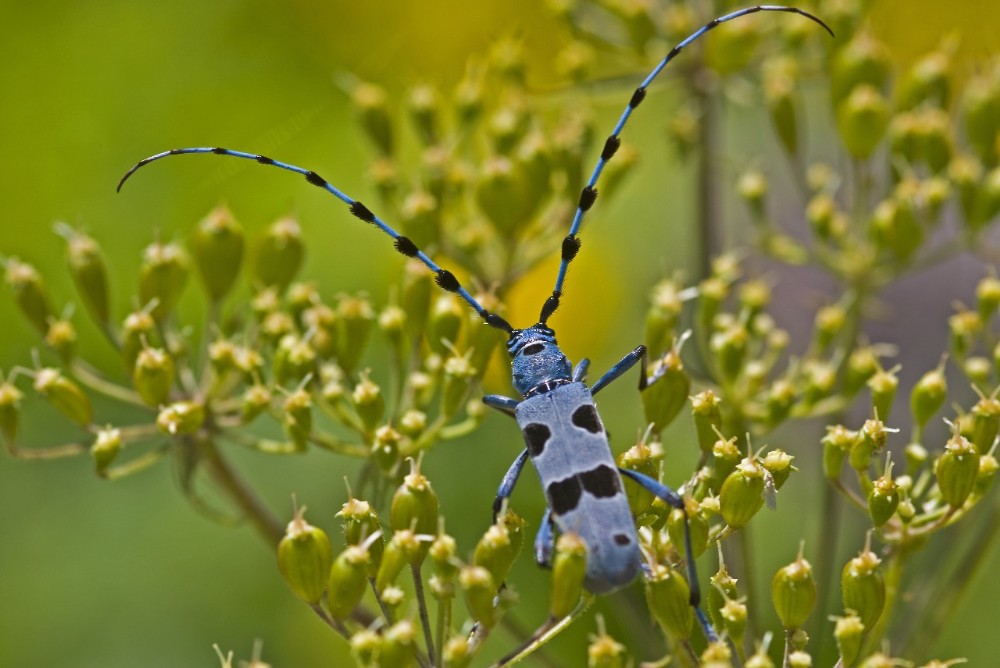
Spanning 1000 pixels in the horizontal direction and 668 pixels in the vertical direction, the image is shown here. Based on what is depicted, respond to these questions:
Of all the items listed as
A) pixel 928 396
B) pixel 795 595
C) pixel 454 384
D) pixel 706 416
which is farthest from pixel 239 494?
Result: pixel 928 396

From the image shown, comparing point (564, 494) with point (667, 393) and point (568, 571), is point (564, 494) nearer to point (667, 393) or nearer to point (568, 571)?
point (568, 571)

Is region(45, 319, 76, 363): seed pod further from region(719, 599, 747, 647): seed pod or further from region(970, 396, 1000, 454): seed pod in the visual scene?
region(970, 396, 1000, 454): seed pod

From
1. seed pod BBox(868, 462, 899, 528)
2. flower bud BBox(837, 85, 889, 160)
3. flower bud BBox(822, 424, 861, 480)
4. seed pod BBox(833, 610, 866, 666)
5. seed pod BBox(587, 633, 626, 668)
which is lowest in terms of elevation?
seed pod BBox(587, 633, 626, 668)

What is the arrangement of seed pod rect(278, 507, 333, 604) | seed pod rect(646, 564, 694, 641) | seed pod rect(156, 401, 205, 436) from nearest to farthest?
1. seed pod rect(646, 564, 694, 641)
2. seed pod rect(278, 507, 333, 604)
3. seed pod rect(156, 401, 205, 436)

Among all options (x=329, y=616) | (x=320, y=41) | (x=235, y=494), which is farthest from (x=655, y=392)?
(x=320, y=41)

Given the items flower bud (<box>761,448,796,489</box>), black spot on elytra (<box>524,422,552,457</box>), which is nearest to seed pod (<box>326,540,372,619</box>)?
black spot on elytra (<box>524,422,552,457</box>)

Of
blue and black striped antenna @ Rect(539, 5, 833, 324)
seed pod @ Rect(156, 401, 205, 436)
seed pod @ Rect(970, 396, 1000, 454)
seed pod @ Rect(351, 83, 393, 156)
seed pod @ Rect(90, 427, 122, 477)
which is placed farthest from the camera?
seed pod @ Rect(351, 83, 393, 156)

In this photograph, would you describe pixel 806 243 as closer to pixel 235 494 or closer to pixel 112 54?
pixel 112 54
